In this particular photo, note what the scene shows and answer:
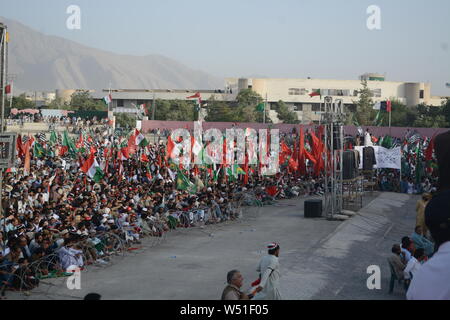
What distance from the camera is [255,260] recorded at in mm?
16703

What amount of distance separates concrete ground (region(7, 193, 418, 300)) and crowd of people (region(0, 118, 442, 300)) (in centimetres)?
56

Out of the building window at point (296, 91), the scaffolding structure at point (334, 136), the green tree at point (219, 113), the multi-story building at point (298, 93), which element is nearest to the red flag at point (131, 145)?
the scaffolding structure at point (334, 136)

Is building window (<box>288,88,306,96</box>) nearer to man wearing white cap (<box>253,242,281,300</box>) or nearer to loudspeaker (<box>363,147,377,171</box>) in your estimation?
loudspeaker (<box>363,147,377,171</box>)

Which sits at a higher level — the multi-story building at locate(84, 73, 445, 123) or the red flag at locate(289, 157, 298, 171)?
the multi-story building at locate(84, 73, 445, 123)

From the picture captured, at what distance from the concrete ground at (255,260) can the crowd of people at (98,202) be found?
564 mm

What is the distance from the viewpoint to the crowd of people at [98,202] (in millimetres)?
13969

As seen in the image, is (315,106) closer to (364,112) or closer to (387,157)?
(364,112)

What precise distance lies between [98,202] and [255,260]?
6761 mm

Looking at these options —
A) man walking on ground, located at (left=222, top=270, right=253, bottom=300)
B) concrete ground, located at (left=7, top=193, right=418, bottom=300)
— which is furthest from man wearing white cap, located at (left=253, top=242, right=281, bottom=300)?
concrete ground, located at (left=7, top=193, right=418, bottom=300)

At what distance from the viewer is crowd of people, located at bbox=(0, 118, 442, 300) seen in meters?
14.0

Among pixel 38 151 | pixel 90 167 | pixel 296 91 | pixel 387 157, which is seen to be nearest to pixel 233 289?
pixel 90 167

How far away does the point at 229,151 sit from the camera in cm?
3019
